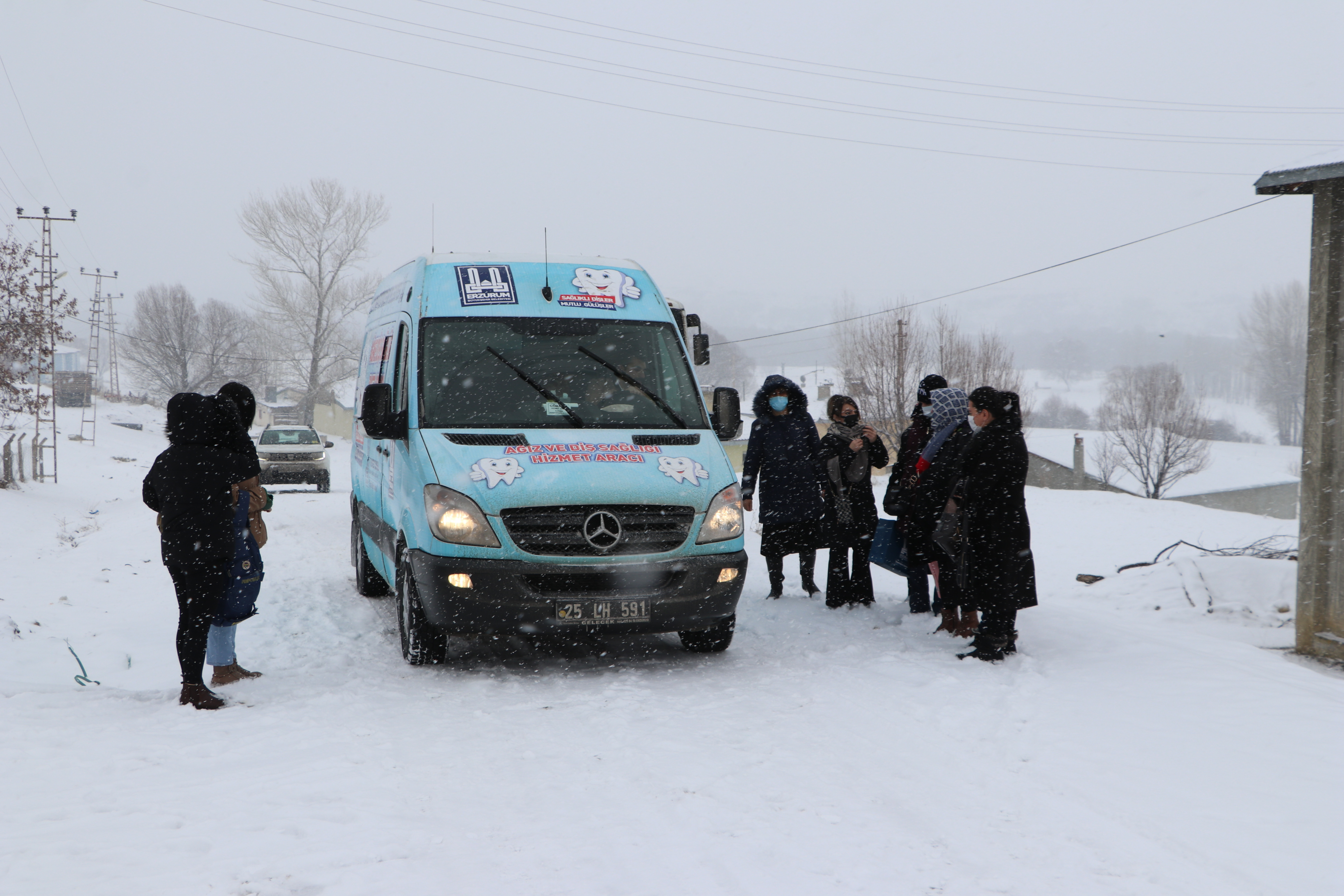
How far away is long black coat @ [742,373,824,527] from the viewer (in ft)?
25.2

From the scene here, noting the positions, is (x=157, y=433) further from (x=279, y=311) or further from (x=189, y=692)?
(x=189, y=692)

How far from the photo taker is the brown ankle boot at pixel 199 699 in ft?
16.5

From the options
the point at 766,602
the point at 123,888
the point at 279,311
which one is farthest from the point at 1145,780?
the point at 279,311

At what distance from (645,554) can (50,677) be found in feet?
12.8

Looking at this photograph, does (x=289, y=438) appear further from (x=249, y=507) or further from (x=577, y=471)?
(x=577, y=471)

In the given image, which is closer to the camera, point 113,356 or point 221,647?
point 221,647

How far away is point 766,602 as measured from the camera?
8234 millimetres

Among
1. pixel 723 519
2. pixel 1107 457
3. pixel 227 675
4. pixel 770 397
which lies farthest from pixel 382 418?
pixel 1107 457

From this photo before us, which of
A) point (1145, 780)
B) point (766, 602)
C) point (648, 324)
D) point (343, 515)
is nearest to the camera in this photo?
point (1145, 780)

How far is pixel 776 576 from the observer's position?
27.4ft

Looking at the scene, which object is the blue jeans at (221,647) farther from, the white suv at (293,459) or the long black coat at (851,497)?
the white suv at (293,459)

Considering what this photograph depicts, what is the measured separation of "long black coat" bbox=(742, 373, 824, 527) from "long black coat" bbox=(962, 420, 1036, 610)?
5.96ft

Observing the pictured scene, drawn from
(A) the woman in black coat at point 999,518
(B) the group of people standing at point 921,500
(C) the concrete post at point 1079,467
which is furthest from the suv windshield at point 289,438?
(C) the concrete post at point 1079,467

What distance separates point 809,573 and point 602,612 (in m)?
3.46
